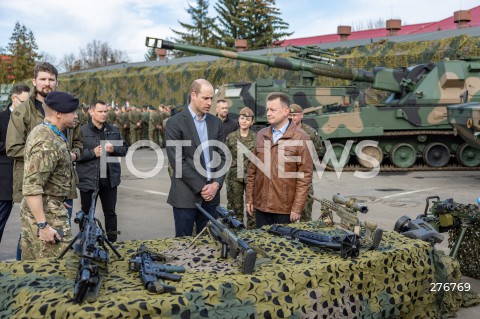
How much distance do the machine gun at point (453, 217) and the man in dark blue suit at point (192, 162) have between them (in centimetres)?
188

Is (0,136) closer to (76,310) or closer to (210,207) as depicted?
(210,207)

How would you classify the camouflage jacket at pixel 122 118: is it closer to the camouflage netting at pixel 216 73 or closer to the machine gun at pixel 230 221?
the camouflage netting at pixel 216 73

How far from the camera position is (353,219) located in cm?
396

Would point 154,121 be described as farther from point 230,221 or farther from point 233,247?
point 233,247

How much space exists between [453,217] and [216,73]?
82.4 feet

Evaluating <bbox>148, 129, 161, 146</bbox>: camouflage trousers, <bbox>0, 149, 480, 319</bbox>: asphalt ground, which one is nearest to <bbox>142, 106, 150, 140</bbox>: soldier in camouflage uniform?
<bbox>148, 129, 161, 146</bbox>: camouflage trousers

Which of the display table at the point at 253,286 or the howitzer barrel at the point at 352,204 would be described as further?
the howitzer barrel at the point at 352,204

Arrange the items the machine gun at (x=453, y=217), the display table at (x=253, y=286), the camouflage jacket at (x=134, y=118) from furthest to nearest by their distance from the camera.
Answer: the camouflage jacket at (x=134, y=118)
the machine gun at (x=453, y=217)
the display table at (x=253, y=286)

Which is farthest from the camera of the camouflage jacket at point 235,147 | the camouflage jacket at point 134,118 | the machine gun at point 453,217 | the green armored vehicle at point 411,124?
the camouflage jacket at point 134,118

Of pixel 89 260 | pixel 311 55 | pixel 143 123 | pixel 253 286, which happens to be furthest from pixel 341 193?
pixel 143 123

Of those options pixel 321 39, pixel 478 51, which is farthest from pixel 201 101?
pixel 321 39

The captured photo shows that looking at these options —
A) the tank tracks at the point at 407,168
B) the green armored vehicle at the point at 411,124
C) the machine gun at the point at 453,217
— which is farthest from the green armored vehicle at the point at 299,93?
the machine gun at the point at 453,217

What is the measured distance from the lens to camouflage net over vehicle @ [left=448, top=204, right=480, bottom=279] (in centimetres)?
501

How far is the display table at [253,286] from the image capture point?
107 inches
